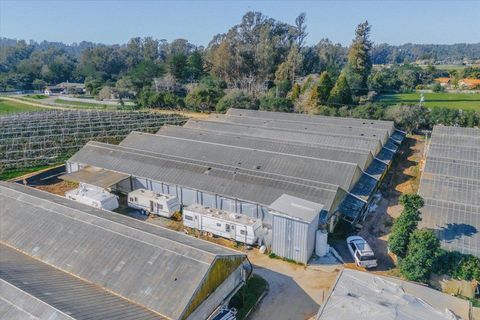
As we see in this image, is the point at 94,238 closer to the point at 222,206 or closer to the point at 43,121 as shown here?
the point at 222,206

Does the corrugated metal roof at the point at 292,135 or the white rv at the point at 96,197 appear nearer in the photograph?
the white rv at the point at 96,197

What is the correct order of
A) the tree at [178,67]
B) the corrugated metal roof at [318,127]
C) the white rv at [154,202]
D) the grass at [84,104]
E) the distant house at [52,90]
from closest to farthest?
1. the white rv at [154,202]
2. the corrugated metal roof at [318,127]
3. the grass at [84,104]
4. the tree at [178,67]
5. the distant house at [52,90]

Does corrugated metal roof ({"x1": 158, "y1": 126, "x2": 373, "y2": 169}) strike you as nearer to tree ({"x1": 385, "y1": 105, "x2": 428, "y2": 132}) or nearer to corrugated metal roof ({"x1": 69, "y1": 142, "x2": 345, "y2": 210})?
corrugated metal roof ({"x1": 69, "y1": 142, "x2": 345, "y2": 210})

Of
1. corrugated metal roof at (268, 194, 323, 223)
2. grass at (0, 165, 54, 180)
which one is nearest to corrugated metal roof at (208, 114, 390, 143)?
corrugated metal roof at (268, 194, 323, 223)

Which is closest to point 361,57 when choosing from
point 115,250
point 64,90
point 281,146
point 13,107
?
point 281,146

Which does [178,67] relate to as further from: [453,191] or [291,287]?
[291,287]

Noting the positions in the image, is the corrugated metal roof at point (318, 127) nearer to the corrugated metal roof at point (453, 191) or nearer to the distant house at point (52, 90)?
the corrugated metal roof at point (453, 191)

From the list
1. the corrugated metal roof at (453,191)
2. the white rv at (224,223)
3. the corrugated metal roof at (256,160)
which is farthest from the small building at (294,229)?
the corrugated metal roof at (453,191)
